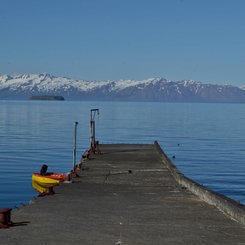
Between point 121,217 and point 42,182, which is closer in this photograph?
point 121,217

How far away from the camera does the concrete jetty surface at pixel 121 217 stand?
11867 millimetres

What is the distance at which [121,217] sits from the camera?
14.6m

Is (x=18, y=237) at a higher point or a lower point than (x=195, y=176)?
higher

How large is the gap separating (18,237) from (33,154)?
4453 cm

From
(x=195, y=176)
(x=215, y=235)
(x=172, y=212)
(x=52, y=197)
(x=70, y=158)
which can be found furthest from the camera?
(x=70, y=158)

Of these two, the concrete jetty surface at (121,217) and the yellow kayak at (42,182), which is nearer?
the concrete jetty surface at (121,217)

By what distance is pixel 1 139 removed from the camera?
2847 inches

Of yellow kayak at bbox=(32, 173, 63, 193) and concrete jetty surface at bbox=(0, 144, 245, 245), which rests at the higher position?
concrete jetty surface at bbox=(0, 144, 245, 245)

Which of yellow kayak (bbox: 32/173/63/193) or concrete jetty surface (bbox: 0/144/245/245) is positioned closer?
concrete jetty surface (bbox: 0/144/245/245)

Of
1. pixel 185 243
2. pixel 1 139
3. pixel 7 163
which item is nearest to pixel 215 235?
pixel 185 243

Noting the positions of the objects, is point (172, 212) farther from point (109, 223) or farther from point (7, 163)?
point (7, 163)

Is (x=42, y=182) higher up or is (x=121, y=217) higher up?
(x=121, y=217)

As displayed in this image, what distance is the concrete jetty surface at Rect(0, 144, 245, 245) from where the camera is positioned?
11867mm

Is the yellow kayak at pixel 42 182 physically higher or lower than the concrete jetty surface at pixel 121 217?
lower
